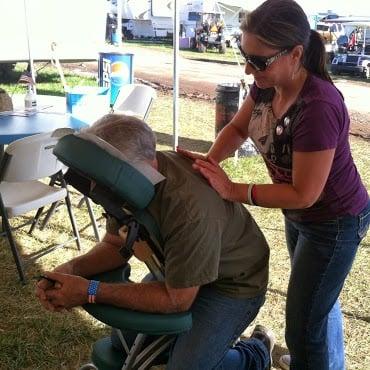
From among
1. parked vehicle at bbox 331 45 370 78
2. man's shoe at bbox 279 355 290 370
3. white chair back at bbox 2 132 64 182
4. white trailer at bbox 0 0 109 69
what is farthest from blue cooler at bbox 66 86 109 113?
parked vehicle at bbox 331 45 370 78

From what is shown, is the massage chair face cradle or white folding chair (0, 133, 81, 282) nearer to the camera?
the massage chair face cradle

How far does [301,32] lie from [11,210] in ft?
6.68

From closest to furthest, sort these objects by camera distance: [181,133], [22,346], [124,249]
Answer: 1. [124,249]
2. [22,346]
3. [181,133]

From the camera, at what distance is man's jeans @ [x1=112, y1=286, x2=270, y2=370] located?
5.33 feet

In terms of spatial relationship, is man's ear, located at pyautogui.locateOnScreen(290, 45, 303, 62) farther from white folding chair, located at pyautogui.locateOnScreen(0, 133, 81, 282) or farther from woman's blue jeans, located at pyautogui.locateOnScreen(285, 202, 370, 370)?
white folding chair, located at pyautogui.locateOnScreen(0, 133, 81, 282)

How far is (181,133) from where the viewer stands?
723 cm

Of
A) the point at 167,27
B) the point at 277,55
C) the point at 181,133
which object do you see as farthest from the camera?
the point at 167,27

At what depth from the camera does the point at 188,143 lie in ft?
22.0

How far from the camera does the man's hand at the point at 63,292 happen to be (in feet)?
4.73

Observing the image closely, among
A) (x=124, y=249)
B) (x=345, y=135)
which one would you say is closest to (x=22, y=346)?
(x=124, y=249)

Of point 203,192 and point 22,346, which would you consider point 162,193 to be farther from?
point 22,346

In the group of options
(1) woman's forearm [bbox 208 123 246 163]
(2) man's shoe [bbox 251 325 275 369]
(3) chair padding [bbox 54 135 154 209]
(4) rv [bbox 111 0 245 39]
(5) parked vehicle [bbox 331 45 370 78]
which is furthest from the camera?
(4) rv [bbox 111 0 245 39]

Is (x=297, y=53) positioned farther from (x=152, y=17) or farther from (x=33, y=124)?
(x=152, y=17)

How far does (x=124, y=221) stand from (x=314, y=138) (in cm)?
60
